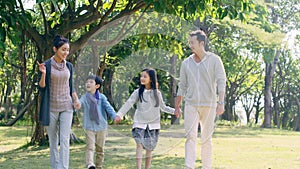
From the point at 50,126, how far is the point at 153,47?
1.59 meters

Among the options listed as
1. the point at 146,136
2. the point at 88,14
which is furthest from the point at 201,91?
the point at 88,14

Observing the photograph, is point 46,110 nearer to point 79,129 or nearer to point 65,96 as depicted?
point 65,96

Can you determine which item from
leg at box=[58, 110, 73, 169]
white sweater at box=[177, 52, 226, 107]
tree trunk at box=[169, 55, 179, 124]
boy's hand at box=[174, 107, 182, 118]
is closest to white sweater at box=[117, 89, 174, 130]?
boy's hand at box=[174, 107, 182, 118]

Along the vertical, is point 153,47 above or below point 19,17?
below

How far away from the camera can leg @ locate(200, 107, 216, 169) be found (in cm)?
567

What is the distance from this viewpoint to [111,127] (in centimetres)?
625

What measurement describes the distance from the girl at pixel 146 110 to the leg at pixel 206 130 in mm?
530

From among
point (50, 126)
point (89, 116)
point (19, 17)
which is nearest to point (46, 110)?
point (50, 126)

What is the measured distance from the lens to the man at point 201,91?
560cm

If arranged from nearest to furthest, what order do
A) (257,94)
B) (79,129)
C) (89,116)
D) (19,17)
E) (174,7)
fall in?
(89,116) < (79,129) < (19,17) < (174,7) < (257,94)

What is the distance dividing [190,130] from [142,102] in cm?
67

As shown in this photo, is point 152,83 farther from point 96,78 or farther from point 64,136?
point 64,136

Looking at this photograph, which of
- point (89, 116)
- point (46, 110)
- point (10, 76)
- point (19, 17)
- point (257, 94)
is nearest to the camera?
point (46, 110)

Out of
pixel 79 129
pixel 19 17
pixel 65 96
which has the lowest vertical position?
pixel 79 129
